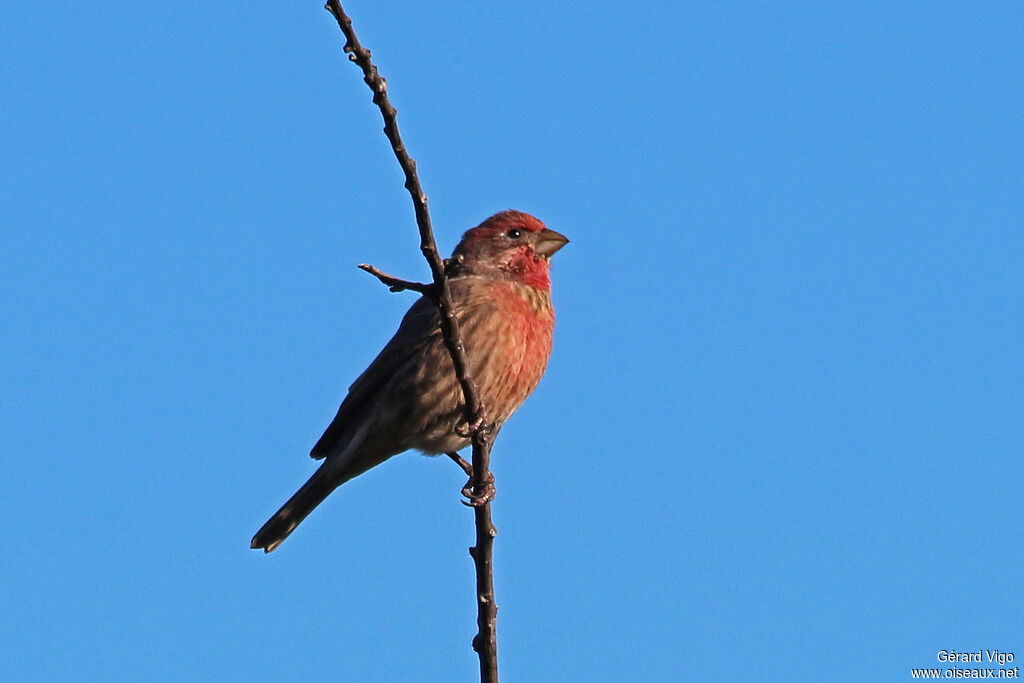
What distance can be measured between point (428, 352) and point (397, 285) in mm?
3439

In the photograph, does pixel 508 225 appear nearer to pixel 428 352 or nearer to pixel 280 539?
pixel 428 352

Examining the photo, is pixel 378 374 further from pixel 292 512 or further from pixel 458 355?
pixel 458 355

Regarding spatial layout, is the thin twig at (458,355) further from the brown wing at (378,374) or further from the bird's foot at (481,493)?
the brown wing at (378,374)

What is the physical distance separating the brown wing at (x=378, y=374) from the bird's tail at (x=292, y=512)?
24 centimetres

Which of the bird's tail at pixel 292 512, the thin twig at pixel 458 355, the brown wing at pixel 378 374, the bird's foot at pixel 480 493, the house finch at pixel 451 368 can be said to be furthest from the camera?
the bird's tail at pixel 292 512

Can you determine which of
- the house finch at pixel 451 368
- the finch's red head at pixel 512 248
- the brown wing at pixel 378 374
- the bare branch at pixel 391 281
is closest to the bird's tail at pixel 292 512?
the house finch at pixel 451 368

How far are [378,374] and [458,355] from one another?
10.3 ft

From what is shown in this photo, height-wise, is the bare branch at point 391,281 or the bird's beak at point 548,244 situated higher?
the bird's beak at point 548,244

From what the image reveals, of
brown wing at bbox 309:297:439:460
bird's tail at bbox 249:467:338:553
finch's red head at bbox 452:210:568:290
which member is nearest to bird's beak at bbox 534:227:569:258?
finch's red head at bbox 452:210:568:290

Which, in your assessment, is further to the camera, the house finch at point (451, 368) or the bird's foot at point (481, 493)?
the house finch at point (451, 368)

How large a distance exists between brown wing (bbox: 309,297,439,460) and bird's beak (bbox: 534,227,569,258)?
88 centimetres

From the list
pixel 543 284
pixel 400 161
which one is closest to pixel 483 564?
pixel 400 161

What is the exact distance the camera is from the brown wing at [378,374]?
8695 mm

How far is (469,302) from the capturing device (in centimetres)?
848
